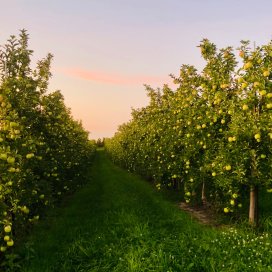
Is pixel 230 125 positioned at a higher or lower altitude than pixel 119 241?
higher

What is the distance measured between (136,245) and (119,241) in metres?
0.82

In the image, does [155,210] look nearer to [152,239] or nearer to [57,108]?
[152,239]

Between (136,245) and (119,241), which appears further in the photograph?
(119,241)

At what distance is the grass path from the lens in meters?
8.25

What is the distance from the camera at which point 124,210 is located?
13.2 meters

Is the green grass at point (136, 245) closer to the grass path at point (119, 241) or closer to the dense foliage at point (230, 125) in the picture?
the grass path at point (119, 241)

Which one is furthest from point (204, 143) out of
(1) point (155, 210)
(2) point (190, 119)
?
(1) point (155, 210)

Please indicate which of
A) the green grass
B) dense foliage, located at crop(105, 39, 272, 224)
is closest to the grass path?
the green grass

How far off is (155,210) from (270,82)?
23.6ft

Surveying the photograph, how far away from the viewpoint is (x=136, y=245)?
917 cm

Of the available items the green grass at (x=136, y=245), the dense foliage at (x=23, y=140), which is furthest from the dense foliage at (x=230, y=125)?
the dense foliage at (x=23, y=140)

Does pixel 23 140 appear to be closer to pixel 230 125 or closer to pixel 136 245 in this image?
pixel 136 245

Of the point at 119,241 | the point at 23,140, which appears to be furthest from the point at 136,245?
the point at 23,140

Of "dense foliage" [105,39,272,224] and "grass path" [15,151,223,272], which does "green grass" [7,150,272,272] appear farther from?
"dense foliage" [105,39,272,224]
